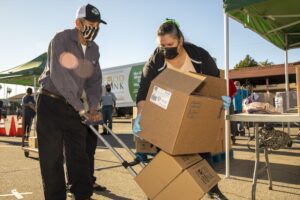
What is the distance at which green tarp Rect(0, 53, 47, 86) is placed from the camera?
9680mm

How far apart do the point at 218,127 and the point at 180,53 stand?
77 centimetres

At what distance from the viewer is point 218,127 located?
105 inches

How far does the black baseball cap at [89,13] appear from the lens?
3.04 meters

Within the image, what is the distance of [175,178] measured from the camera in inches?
92.3

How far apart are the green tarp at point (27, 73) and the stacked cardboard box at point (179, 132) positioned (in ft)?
26.1

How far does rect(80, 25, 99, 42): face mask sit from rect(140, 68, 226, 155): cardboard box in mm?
1064

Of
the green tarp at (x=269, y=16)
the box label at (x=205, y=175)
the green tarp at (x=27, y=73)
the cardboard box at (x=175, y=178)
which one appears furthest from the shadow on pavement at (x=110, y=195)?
the green tarp at (x=27, y=73)

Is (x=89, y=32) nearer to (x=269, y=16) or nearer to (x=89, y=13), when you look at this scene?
(x=89, y=13)

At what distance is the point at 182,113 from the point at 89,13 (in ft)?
4.85

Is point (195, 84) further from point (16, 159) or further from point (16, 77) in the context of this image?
point (16, 77)

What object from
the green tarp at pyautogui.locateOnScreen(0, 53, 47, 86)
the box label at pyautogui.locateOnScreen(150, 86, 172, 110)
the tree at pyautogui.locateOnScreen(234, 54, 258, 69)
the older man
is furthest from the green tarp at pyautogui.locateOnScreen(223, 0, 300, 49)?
the tree at pyautogui.locateOnScreen(234, 54, 258, 69)

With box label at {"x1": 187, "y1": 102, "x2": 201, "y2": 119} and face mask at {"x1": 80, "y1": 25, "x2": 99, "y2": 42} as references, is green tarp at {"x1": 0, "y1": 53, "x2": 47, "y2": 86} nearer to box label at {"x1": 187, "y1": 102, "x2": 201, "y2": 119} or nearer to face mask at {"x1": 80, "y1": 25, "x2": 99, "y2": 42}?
face mask at {"x1": 80, "y1": 25, "x2": 99, "y2": 42}

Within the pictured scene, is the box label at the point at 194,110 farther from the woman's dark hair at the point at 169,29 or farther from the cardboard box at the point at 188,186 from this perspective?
the woman's dark hair at the point at 169,29

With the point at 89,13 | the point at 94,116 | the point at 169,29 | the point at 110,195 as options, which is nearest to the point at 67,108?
the point at 94,116
